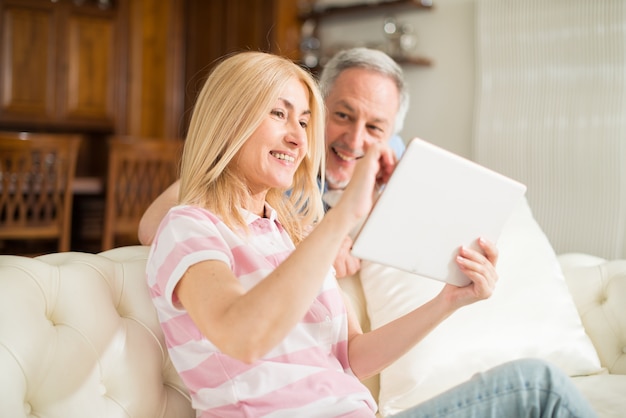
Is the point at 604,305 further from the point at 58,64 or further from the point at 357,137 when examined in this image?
the point at 58,64

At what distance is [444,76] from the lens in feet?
9.74

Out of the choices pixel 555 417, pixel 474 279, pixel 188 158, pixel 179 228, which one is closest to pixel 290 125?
pixel 188 158

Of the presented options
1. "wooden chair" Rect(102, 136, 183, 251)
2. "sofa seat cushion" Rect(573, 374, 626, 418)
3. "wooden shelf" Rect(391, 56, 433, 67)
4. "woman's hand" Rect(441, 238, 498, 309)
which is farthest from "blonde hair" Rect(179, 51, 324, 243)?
"wooden chair" Rect(102, 136, 183, 251)

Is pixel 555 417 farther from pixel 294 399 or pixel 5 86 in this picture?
pixel 5 86

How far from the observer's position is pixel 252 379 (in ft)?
3.41

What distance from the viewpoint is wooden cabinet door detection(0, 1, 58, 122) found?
4547 mm

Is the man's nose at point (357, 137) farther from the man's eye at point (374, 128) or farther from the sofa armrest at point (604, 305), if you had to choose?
the sofa armrest at point (604, 305)

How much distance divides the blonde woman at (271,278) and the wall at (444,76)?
1711mm

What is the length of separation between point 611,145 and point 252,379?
1.90 metres

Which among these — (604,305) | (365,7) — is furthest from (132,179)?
(604,305)

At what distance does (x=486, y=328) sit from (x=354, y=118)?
2.20ft

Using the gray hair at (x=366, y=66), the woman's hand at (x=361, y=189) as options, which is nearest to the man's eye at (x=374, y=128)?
the gray hair at (x=366, y=66)

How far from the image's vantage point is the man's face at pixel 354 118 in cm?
187

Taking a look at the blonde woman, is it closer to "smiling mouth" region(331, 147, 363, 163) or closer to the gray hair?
"smiling mouth" region(331, 147, 363, 163)
